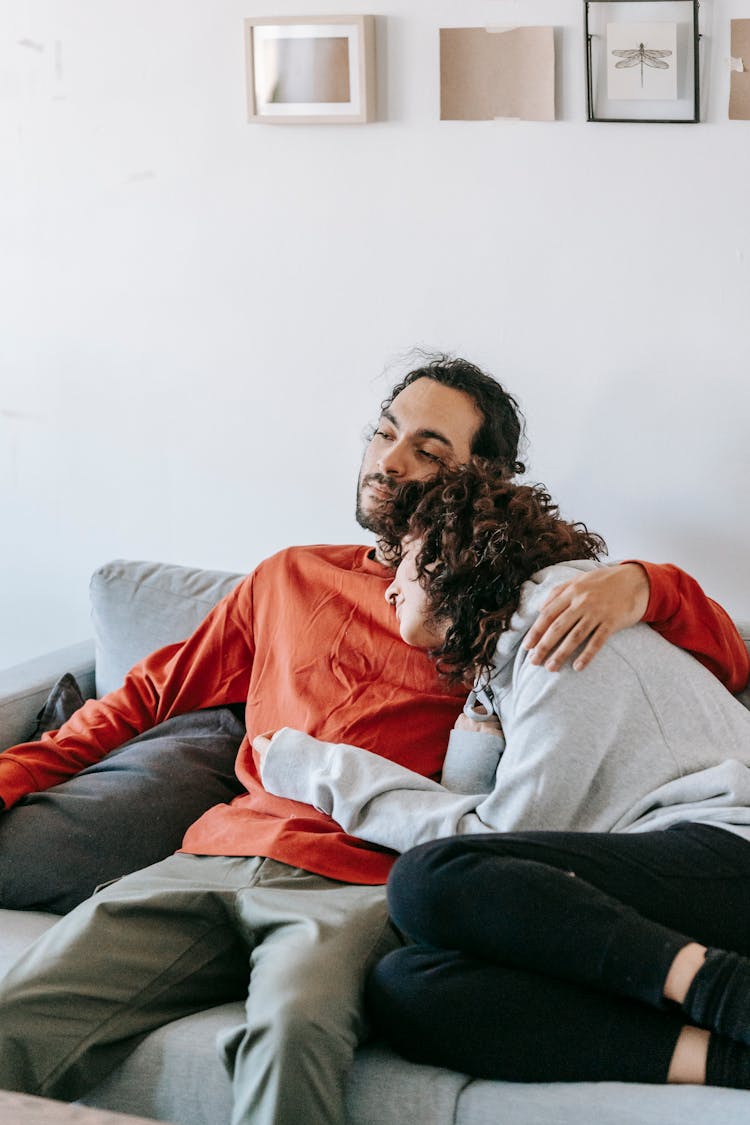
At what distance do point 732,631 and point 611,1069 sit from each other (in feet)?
2.15

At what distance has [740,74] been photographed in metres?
1.98

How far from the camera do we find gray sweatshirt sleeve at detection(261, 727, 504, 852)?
1.57m

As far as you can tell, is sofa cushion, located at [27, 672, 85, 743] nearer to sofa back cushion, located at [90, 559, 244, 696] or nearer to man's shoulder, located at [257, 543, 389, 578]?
sofa back cushion, located at [90, 559, 244, 696]

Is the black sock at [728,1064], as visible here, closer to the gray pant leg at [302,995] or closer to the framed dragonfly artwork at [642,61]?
the gray pant leg at [302,995]

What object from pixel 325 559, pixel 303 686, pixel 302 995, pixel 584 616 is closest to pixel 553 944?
pixel 302 995

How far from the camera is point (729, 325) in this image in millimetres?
2051

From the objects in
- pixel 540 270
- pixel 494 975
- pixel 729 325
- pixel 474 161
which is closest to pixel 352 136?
pixel 474 161

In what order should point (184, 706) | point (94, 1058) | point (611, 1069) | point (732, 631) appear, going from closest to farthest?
1. point (611, 1069)
2. point (94, 1058)
3. point (732, 631)
4. point (184, 706)

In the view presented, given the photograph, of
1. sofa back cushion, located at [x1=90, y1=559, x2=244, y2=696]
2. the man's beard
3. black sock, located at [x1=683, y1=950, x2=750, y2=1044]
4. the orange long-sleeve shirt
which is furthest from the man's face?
black sock, located at [x1=683, y1=950, x2=750, y2=1044]

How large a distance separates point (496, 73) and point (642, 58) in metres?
0.25

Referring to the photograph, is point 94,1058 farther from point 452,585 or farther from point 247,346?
point 247,346

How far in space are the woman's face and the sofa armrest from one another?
74 cm

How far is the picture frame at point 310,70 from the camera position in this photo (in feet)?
7.22

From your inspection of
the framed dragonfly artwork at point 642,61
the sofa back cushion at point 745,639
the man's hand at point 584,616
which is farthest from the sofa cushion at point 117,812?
the framed dragonfly artwork at point 642,61
